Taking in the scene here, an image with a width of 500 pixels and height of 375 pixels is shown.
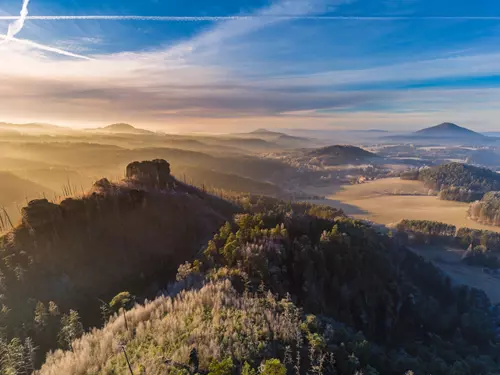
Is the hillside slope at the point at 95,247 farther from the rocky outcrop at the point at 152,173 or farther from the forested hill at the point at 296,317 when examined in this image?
the forested hill at the point at 296,317

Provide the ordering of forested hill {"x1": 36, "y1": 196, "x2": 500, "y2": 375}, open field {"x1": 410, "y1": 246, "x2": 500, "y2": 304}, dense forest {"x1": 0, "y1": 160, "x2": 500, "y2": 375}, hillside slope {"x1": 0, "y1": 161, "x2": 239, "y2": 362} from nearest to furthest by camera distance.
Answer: forested hill {"x1": 36, "y1": 196, "x2": 500, "y2": 375} → dense forest {"x1": 0, "y1": 160, "x2": 500, "y2": 375} → hillside slope {"x1": 0, "y1": 161, "x2": 239, "y2": 362} → open field {"x1": 410, "y1": 246, "x2": 500, "y2": 304}

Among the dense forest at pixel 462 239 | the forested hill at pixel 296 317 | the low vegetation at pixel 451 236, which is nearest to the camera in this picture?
the forested hill at pixel 296 317

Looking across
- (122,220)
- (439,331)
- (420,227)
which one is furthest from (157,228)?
(420,227)

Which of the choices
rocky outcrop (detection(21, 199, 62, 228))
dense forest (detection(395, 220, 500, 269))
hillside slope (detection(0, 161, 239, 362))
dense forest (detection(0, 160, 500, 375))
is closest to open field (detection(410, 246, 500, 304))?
dense forest (detection(395, 220, 500, 269))

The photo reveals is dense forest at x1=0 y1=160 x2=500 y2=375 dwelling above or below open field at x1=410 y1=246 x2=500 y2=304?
above

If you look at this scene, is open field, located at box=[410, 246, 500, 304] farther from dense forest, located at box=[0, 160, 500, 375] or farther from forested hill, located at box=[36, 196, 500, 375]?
dense forest, located at box=[0, 160, 500, 375]

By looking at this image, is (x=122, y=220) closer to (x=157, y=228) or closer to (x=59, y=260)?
(x=157, y=228)

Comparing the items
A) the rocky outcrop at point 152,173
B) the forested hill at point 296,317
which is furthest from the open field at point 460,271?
the rocky outcrop at point 152,173
